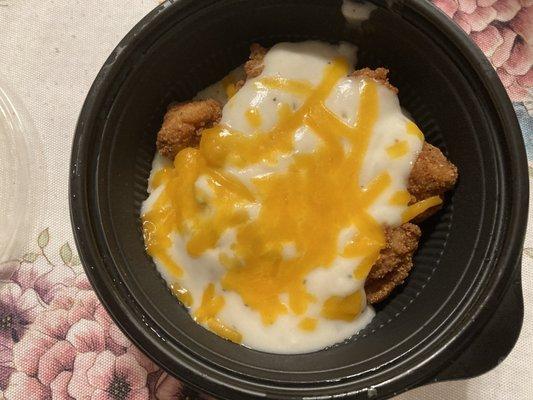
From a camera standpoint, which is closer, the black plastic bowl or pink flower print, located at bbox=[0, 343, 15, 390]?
the black plastic bowl

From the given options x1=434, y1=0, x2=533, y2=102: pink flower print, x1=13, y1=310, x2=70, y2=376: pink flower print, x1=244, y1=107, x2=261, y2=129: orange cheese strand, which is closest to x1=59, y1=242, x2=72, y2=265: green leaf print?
x1=13, y1=310, x2=70, y2=376: pink flower print

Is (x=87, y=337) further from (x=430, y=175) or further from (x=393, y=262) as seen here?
(x=430, y=175)

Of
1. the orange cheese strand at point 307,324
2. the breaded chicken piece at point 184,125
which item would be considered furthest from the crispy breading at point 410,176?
the orange cheese strand at point 307,324

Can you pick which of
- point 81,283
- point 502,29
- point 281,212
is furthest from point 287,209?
point 502,29

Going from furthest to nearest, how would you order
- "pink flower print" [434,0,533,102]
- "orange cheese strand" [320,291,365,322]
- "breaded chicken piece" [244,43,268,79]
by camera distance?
"pink flower print" [434,0,533,102] → "breaded chicken piece" [244,43,268,79] → "orange cheese strand" [320,291,365,322]

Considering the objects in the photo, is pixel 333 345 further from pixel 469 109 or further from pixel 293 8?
pixel 293 8

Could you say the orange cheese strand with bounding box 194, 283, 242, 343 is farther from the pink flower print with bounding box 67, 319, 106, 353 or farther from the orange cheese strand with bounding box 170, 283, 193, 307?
the pink flower print with bounding box 67, 319, 106, 353

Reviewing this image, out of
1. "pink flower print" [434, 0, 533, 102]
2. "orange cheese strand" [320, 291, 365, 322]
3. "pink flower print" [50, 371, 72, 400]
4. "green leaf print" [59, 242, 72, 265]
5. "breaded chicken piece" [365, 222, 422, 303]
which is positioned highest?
"pink flower print" [434, 0, 533, 102]

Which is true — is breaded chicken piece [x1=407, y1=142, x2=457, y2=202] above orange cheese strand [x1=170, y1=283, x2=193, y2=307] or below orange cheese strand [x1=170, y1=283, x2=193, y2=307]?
above
